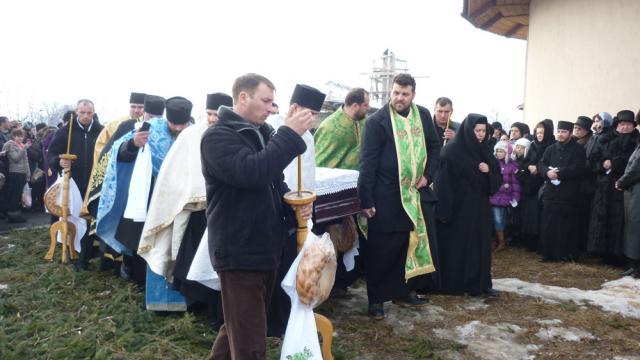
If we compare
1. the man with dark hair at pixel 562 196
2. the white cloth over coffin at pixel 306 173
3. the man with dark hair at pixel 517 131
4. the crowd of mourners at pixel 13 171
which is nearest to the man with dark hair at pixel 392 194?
the white cloth over coffin at pixel 306 173

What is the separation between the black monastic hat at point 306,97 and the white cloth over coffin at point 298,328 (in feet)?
2.54

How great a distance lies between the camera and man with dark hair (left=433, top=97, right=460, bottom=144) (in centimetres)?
638

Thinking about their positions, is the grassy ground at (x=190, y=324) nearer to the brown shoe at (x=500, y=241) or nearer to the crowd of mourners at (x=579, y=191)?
the crowd of mourners at (x=579, y=191)

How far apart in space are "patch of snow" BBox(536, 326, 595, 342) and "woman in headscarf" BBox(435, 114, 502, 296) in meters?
1.02

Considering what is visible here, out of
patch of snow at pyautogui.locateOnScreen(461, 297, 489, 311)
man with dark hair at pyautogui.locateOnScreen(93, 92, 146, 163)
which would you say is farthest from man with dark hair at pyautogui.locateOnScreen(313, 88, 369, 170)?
man with dark hair at pyautogui.locateOnScreen(93, 92, 146, 163)

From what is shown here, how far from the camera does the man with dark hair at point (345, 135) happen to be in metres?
5.93

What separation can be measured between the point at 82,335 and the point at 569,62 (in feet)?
31.7

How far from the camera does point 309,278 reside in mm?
3023

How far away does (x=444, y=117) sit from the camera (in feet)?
21.2

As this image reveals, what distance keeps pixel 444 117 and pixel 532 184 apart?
222 cm

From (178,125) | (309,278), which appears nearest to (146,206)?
(178,125)

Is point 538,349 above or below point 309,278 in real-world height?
below

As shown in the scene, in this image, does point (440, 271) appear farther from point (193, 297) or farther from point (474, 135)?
point (193, 297)

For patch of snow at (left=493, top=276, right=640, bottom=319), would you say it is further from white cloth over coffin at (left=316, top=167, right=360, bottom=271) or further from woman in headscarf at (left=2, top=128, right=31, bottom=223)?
woman in headscarf at (left=2, top=128, right=31, bottom=223)
